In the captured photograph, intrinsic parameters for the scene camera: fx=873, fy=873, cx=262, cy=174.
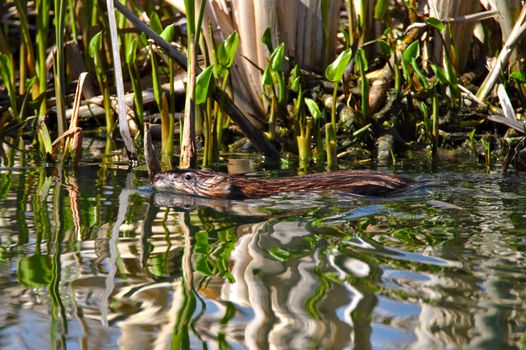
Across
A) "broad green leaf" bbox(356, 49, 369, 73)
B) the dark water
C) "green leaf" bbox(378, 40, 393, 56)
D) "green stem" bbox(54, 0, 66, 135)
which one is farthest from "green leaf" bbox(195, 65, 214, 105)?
"green leaf" bbox(378, 40, 393, 56)

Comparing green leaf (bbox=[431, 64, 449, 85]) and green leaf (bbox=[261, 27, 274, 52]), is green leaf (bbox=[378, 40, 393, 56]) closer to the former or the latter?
green leaf (bbox=[431, 64, 449, 85])

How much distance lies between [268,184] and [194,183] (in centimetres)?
44

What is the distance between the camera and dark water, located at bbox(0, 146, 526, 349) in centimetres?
247

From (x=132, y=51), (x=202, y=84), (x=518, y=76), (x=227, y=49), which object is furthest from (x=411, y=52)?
(x=132, y=51)

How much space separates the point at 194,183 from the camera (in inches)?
201

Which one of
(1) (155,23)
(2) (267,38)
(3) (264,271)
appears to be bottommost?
(3) (264,271)

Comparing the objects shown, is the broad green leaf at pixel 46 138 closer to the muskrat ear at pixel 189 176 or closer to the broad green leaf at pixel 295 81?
the muskrat ear at pixel 189 176

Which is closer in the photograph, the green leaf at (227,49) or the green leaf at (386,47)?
the green leaf at (227,49)

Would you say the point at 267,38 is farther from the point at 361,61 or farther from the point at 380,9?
the point at 380,9

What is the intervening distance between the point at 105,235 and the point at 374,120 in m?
3.26

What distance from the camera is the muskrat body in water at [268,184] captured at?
16.3ft

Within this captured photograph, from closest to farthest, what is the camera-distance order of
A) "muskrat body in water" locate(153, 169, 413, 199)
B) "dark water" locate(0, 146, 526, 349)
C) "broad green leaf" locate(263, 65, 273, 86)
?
"dark water" locate(0, 146, 526, 349)
"muskrat body in water" locate(153, 169, 413, 199)
"broad green leaf" locate(263, 65, 273, 86)

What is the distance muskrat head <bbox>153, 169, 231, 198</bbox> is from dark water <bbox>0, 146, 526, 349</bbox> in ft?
0.46

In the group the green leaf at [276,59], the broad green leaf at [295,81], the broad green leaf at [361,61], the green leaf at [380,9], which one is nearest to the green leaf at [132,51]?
the green leaf at [276,59]
